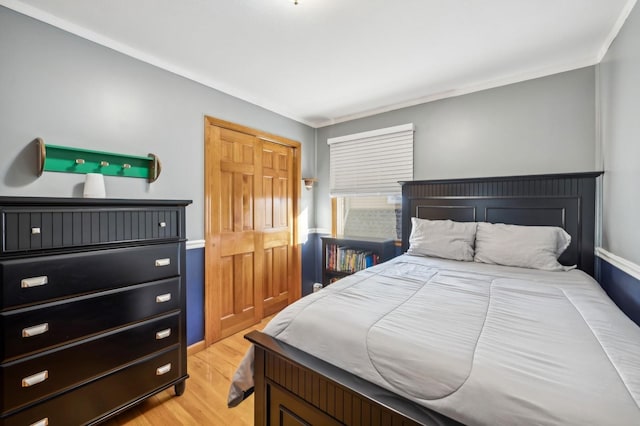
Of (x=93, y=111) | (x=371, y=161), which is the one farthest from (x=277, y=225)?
(x=93, y=111)

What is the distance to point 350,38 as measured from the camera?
6.27 ft

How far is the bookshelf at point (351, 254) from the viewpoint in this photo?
9.66 feet

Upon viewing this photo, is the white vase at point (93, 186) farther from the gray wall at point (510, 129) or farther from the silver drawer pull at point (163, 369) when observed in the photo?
the gray wall at point (510, 129)

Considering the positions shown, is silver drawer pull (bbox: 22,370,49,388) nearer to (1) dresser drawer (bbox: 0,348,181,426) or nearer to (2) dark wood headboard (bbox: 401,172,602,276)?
(1) dresser drawer (bbox: 0,348,181,426)

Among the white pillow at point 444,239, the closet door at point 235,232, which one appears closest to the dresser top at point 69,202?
the closet door at point 235,232

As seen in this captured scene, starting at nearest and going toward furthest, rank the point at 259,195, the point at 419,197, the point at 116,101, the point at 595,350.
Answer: the point at 595,350 → the point at 116,101 → the point at 419,197 → the point at 259,195

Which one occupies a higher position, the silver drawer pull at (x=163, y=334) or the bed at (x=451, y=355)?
the bed at (x=451, y=355)

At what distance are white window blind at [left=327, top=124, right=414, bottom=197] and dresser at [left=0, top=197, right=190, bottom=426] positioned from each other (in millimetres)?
2101

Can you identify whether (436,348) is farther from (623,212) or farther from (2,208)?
(2,208)

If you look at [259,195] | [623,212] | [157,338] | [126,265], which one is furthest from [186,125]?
[623,212]

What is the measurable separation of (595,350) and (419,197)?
2077mm

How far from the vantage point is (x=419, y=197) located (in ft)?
9.30

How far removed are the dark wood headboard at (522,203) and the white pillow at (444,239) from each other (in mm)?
249

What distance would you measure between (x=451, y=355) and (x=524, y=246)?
159cm
